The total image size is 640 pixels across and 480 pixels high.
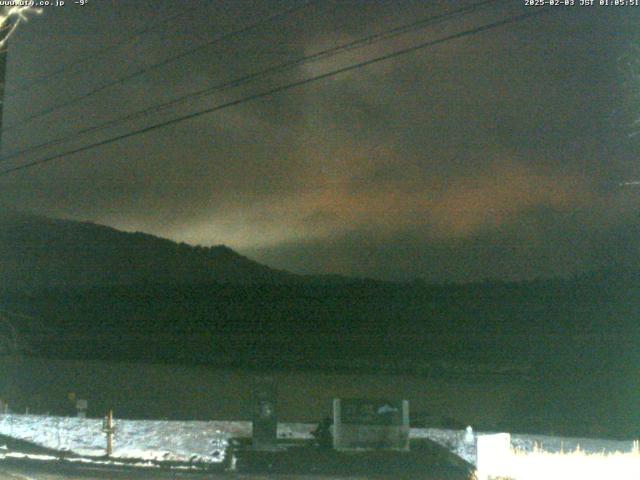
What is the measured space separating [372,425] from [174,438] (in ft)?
17.3

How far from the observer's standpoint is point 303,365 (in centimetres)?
3700

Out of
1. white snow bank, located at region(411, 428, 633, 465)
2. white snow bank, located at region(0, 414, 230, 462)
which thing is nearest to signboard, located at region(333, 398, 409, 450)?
white snow bank, located at region(411, 428, 633, 465)

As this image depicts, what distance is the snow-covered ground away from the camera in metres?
18.2

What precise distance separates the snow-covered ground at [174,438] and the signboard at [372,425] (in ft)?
5.01

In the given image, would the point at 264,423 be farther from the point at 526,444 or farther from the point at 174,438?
the point at 526,444

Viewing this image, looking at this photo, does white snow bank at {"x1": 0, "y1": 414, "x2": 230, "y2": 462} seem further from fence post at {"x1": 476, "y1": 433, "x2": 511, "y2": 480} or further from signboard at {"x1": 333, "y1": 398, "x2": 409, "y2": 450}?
fence post at {"x1": 476, "y1": 433, "x2": 511, "y2": 480}

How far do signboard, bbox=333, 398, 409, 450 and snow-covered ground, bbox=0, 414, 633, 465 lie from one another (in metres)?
1.53

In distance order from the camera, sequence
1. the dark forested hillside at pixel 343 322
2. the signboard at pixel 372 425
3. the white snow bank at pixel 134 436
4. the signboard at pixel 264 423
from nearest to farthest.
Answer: the signboard at pixel 372 425
the signboard at pixel 264 423
the white snow bank at pixel 134 436
the dark forested hillside at pixel 343 322

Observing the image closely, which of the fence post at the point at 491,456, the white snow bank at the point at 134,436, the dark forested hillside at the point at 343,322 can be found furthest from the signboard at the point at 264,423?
the dark forested hillside at the point at 343,322

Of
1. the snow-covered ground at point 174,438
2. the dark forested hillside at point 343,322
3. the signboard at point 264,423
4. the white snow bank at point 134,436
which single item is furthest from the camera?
the dark forested hillside at point 343,322

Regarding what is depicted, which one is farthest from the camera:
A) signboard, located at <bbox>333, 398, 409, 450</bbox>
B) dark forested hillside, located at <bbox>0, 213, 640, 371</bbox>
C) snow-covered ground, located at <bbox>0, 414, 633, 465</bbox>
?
dark forested hillside, located at <bbox>0, 213, 640, 371</bbox>

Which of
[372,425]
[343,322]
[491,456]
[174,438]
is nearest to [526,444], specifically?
[372,425]

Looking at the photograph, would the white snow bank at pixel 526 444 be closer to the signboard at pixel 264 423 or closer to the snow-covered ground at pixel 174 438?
the snow-covered ground at pixel 174 438

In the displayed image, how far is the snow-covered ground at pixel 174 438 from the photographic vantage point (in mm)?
18203
